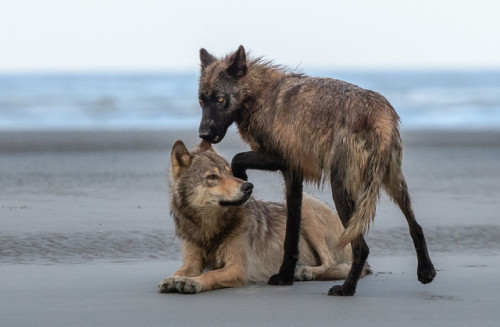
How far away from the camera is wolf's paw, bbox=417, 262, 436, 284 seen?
6906 mm

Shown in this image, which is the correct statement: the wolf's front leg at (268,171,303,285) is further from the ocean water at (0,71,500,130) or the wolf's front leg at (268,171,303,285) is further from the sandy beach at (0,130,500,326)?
the ocean water at (0,71,500,130)

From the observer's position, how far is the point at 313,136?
6.88 m

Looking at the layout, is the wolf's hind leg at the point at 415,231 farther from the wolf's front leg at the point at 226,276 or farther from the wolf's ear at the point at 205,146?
the wolf's ear at the point at 205,146

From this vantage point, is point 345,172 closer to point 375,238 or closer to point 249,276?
point 249,276

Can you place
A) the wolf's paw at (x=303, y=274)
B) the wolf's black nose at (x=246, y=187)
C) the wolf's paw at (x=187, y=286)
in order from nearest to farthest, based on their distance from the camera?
1. the wolf's paw at (x=187, y=286)
2. the wolf's black nose at (x=246, y=187)
3. the wolf's paw at (x=303, y=274)

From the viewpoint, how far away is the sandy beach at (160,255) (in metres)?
5.91

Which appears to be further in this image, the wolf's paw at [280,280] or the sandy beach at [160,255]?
the wolf's paw at [280,280]

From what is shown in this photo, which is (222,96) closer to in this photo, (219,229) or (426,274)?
(219,229)

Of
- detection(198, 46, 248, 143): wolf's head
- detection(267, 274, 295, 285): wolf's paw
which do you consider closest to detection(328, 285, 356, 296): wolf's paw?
detection(267, 274, 295, 285): wolf's paw

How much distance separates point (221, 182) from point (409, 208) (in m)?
1.40

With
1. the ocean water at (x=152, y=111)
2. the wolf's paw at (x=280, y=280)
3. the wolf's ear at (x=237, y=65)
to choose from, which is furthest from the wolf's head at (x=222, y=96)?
the ocean water at (x=152, y=111)

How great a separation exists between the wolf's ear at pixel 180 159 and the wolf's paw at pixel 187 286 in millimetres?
1040

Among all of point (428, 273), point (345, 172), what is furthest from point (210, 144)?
point (428, 273)

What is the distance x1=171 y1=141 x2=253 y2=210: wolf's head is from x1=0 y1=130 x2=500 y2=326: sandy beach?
67 centimetres
